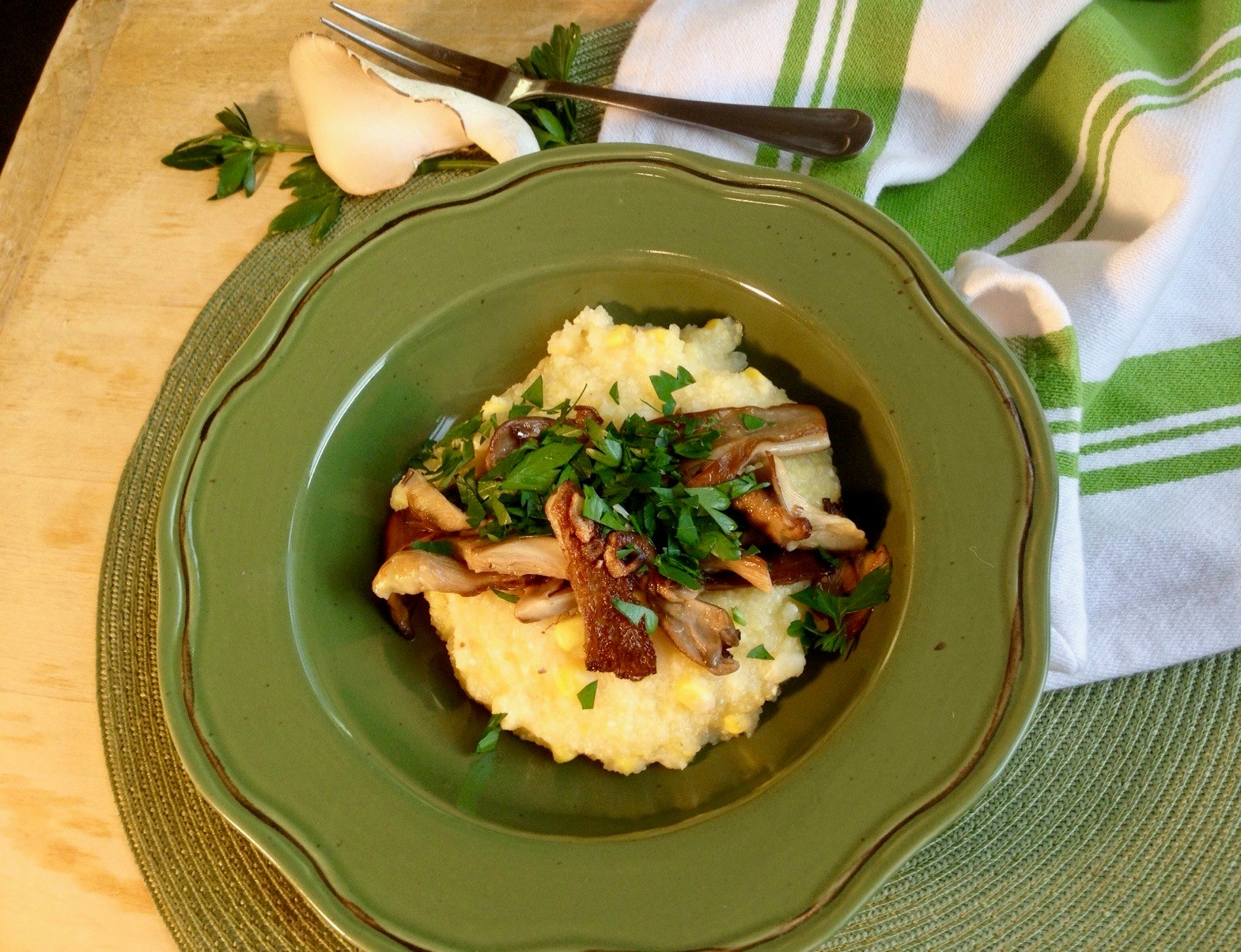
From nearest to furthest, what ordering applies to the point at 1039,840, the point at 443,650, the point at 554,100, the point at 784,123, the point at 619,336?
the point at 1039,840
the point at 619,336
the point at 443,650
the point at 784,123
the point at 554,100

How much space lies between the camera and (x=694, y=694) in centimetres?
243

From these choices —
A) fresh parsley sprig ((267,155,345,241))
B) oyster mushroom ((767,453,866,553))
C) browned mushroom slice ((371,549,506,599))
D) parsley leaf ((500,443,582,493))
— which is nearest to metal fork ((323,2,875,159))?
fresh parsley sprig ((267,155,345,241))

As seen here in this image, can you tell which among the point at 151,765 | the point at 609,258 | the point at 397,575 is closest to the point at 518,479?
the point at 397,575

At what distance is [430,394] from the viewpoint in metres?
2.90

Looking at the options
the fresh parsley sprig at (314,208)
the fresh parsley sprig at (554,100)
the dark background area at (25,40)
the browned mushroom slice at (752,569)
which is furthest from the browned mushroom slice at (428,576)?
the dark background area at (25,40)

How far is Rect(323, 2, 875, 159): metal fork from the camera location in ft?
10.0

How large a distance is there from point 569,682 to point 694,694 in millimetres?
317

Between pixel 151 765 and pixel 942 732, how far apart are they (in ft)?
7.10

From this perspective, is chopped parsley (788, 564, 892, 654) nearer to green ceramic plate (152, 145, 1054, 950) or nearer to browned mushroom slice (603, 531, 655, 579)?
green ceramic plate (152, 145, 1054, 950)

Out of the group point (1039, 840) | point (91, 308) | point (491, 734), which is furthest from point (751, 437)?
point (91, 308)

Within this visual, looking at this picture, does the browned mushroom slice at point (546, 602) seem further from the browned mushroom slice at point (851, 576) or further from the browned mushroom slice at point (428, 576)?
the browned mushroom slice at point (851, 576)

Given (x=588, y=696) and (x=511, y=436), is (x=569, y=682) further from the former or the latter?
(x=511, y=436)

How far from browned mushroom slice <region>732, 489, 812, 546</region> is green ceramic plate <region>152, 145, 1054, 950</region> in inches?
10.3

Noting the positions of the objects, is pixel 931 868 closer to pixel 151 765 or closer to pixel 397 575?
pixel 397 575
